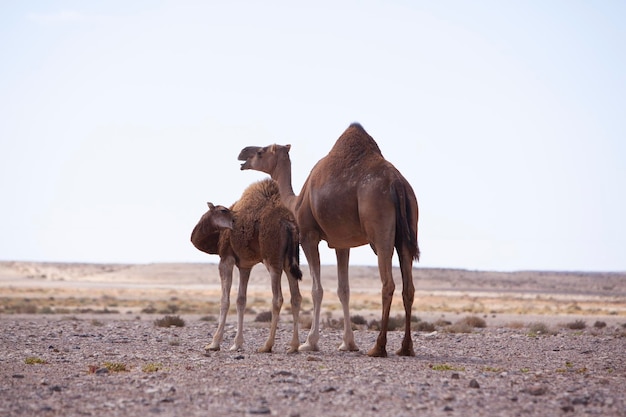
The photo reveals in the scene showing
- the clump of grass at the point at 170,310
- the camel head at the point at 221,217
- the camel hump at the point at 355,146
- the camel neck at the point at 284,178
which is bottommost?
the clump of grass at the point at 170,310

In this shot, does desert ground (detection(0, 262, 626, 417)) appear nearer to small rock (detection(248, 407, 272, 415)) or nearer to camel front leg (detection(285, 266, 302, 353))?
small rock (detection(248, 407, 272, 415))

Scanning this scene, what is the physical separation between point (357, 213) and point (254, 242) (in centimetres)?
204

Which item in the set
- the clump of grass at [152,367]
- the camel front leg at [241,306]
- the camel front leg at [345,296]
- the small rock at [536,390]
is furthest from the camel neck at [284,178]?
the small rock at [536,390]

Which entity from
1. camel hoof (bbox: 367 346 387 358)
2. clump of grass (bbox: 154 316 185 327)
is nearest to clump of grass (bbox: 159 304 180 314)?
clump of grass (bbox: 154 316 185 327)

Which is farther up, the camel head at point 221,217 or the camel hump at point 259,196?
the camel hump at point 259,196

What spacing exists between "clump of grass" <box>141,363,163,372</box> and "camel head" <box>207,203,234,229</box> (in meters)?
3.47

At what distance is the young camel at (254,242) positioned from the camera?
16.5 meters

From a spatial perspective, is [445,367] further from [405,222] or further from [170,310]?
[170,310]

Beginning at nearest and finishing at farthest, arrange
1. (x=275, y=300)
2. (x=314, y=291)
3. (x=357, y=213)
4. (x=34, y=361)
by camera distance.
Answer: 1. (x=34, y=361)
2. (x=357, y=213)
3. (x=275, y=300)
4. (x=314, y=291)

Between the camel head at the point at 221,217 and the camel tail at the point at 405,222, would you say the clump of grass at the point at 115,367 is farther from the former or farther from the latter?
the camel tail at the point at 405,222

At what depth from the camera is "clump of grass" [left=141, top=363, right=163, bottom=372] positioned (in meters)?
13.6

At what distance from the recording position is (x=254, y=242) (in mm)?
16875

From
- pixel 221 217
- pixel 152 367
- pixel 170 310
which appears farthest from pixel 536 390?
pixel 170 310

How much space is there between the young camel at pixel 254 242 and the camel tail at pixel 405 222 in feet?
6.42
